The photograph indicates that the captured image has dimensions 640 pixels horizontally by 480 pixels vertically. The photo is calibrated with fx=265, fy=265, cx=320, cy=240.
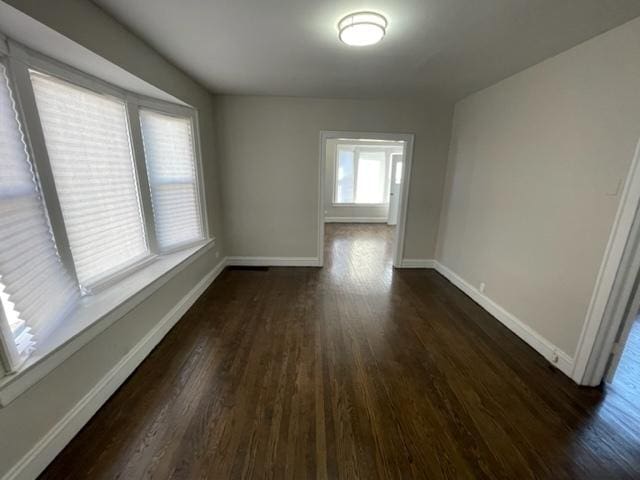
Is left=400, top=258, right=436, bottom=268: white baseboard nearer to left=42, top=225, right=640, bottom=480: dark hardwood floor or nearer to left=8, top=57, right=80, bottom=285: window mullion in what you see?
left=42, top=225, right=640, bottom=480: dark hardwood floor

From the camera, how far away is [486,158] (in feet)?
9.80

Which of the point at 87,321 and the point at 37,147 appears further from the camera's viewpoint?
the point at 87,321

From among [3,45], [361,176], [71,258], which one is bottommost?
[71,258]

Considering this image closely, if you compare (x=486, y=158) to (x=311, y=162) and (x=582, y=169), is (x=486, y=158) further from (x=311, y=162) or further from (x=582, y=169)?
(x=311, y=162)

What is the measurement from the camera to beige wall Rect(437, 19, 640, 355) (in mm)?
1729

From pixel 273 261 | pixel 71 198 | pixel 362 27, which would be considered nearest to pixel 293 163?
pixel 273 261

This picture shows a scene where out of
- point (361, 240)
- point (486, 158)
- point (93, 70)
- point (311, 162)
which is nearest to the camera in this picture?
point (93, 70)

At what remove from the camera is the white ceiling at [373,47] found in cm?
153

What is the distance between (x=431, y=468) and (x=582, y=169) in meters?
2.22

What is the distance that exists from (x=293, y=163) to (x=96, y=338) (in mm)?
2959

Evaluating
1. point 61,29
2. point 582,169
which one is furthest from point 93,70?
point 582,169

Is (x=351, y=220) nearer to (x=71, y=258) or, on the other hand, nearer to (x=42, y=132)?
(x=71, y=258)

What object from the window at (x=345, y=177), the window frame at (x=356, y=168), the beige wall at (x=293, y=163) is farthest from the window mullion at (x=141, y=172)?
the window at (x=345, y=177)

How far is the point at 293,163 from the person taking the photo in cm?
383
